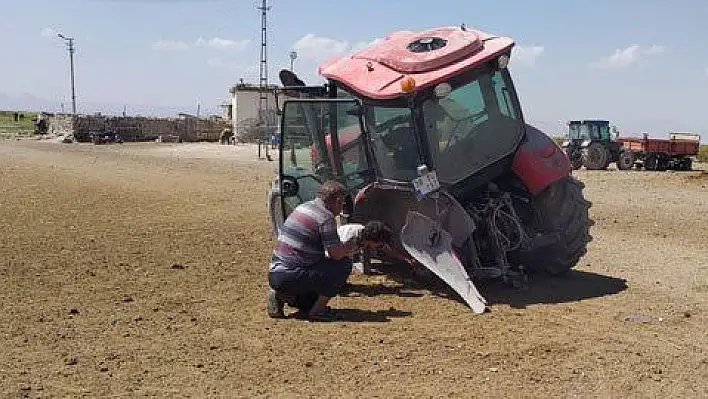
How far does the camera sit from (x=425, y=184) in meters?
8.32

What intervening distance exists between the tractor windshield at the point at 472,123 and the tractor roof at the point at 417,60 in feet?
0.70

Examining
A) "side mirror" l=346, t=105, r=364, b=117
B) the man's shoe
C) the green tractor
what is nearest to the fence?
the green tractor

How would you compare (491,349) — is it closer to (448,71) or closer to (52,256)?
(448,71)

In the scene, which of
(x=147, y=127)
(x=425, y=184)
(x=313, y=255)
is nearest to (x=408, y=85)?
(x=425, y=184)

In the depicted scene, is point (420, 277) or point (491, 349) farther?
point (420, 277)

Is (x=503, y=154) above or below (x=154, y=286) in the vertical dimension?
above

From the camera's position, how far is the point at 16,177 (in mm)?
24031

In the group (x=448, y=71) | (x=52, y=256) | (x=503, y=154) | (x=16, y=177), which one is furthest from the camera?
(x=16, y=177)

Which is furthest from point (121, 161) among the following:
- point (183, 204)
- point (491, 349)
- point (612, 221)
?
point (491, 349)

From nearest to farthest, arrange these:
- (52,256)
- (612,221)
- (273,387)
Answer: (273,387)
(52,256)
(612,221)

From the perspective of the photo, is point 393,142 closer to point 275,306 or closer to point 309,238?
point 309,238

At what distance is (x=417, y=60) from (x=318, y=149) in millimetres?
1561

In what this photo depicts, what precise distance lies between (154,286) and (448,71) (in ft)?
12.5

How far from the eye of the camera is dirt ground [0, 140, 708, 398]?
236 inches
